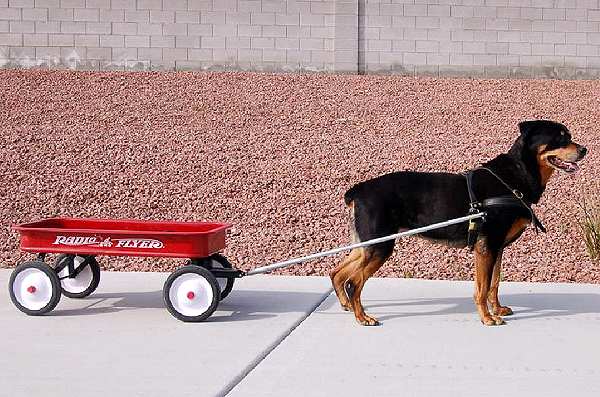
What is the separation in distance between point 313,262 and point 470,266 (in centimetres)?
147

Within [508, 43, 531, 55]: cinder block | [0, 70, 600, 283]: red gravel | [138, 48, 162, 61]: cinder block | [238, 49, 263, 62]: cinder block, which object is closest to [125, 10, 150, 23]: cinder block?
[138, 48, 162, 61]: cinder block

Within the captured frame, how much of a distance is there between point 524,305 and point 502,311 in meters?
0.58

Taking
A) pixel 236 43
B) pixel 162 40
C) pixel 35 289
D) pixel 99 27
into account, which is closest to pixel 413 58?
pixel 236 43

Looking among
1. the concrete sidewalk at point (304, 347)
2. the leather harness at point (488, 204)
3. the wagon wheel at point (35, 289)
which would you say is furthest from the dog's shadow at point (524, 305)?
the wagon wheel at point (35, 289)

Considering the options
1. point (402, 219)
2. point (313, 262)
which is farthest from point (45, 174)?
point (402, 219)

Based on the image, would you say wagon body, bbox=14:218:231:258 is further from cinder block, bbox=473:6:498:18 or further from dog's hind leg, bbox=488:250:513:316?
cinder block, bbox=473:6:498:18

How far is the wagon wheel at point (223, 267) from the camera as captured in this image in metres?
7.36

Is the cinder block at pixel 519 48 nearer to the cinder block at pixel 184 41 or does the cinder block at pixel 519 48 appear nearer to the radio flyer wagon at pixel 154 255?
the cinder block at pixel 184 41

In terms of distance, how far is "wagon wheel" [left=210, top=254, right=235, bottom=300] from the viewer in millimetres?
7355

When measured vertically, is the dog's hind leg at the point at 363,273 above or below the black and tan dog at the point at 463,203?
below

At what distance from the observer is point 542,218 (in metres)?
10.8

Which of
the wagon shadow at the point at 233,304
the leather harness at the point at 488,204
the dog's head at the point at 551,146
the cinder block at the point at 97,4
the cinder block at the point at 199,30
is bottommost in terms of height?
the wagon shadow at the point at 233,304

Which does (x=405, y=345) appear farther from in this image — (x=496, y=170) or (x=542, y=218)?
(x=542, y=218)

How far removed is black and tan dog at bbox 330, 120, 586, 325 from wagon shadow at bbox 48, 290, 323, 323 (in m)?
0.64
